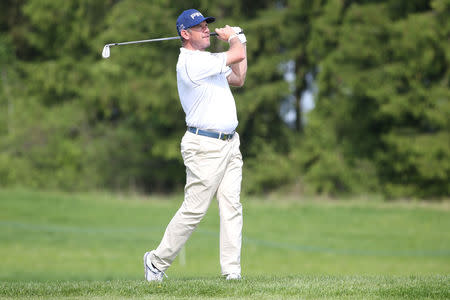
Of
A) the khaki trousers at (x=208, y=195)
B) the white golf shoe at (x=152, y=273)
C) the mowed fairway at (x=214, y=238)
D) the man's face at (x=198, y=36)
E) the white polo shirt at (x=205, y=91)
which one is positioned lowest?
the mowed fairway at (x=214, y=238)

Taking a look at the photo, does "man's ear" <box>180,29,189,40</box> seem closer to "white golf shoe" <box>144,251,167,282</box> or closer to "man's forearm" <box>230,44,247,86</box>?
"man's forearm" <box>230,44,247,86</box>

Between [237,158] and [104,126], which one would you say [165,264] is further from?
[104,126]

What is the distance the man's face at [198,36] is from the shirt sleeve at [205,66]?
0.74 feet

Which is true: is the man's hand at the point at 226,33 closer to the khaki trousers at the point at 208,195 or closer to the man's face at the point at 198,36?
the man's face at the point at 198,36

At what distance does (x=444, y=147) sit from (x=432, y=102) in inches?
52.0

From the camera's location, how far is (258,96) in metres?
25.9

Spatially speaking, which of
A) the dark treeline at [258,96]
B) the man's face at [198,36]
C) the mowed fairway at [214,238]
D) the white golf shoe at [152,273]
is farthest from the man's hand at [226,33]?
the dark treeline at [258,96]

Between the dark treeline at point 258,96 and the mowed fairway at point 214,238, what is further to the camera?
the dark treeline at point 258,96

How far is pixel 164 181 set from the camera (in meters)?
30.8

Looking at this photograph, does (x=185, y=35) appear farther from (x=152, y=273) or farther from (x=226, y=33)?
(x=152, y=273)

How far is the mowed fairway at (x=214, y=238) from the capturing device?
615 inches

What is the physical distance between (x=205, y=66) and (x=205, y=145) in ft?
2.12

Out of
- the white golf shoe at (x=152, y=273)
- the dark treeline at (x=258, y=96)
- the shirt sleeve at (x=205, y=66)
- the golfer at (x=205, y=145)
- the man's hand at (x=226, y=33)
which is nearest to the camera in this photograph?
the shirt sleeve at (x=205, y=66)

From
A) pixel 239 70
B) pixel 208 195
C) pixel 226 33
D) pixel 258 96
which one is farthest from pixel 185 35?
pixel 258 96
